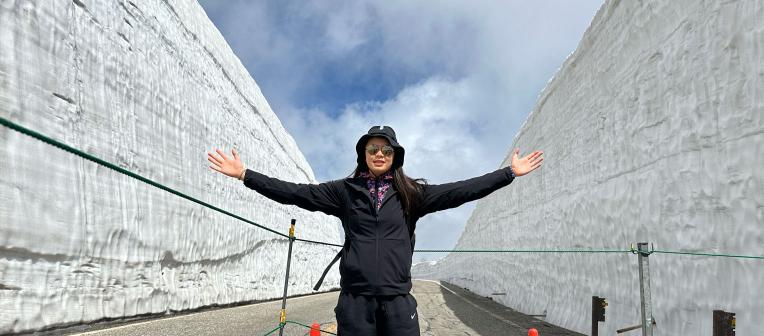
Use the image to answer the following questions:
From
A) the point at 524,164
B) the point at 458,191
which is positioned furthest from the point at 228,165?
the point at 524,164

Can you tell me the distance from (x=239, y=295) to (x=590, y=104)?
30.0 feet

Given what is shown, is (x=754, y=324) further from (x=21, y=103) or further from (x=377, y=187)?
(x=21, y=103)

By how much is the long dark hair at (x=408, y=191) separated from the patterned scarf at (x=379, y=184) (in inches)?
1.3

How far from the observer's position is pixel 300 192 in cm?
265

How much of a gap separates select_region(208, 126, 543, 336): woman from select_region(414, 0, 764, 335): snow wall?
3211 millimetres

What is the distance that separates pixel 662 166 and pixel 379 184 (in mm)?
5152

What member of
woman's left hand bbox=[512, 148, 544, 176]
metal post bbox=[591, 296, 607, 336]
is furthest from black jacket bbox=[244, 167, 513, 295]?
metal post bbox=[591, 296, 607, 336]

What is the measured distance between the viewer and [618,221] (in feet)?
24.8

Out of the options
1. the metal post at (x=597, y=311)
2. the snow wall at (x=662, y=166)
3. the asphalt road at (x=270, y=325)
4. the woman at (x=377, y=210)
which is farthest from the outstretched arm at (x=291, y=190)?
the metal post at (x=597, y=311)

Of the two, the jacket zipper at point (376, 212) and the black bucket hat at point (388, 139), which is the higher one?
the black bucket hat at point (388, 139)

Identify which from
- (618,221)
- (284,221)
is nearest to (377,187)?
(618,221)

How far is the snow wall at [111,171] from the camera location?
5074 millimetres

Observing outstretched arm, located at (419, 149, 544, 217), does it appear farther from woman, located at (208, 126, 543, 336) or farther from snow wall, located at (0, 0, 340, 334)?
snow wall, located at (0, 0, 340, 334)

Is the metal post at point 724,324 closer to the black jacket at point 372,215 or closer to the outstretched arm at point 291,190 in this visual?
the black jacket at point 372,215
